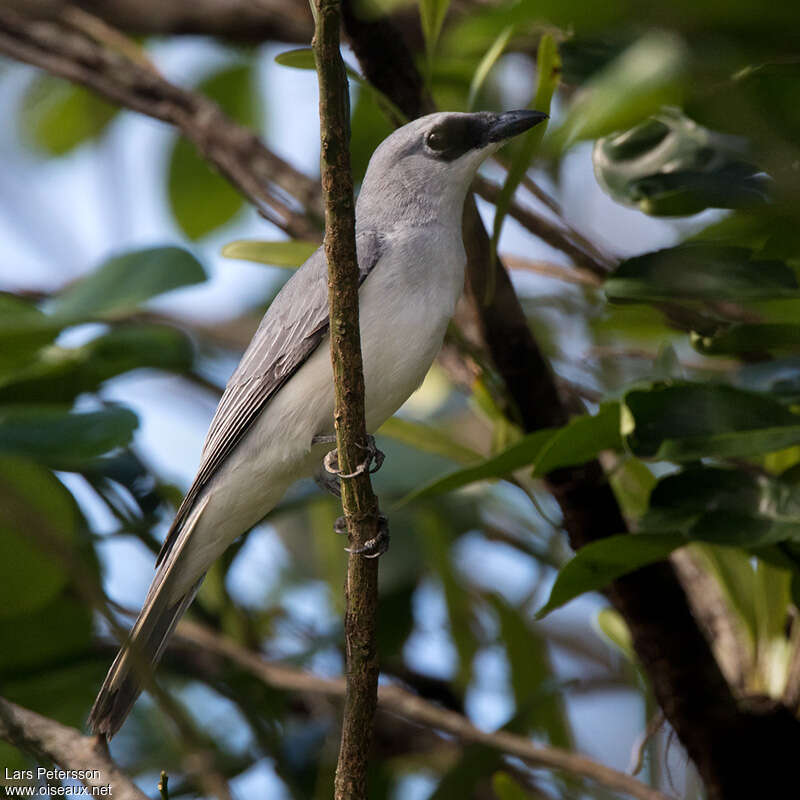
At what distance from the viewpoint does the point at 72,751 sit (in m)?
1.79

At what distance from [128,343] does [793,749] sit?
1832 mm

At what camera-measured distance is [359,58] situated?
2391mm

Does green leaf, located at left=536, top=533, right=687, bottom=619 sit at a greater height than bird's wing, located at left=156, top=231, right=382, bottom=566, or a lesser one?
lesser

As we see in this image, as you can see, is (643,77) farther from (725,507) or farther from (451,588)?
(451,588)

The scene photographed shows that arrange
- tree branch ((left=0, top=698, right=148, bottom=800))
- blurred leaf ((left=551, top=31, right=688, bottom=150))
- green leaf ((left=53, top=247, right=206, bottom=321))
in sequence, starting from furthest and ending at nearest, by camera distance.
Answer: green leaf ((left=53, top=247, right=206, bottom=321))
tree branch ((left=0, top=698, right=148, bottom=800))
blurred leaf ((left=551, top=31, right=688, bottom=150))

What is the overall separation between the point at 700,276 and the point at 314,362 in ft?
2.90

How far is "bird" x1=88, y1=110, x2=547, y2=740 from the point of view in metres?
2.26

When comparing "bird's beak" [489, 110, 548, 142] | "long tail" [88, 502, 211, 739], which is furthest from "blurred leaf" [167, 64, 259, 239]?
"long tail" [88, 502, 211, 739]

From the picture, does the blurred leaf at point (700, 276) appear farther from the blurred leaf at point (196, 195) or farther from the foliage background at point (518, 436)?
the blurred leaf at point (196, 195)

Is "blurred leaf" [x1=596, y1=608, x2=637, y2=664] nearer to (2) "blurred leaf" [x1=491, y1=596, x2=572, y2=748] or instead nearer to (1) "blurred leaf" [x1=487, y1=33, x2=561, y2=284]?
(2) "blurred leaf" [x1=491, y1=596, x2=572, y2=748]

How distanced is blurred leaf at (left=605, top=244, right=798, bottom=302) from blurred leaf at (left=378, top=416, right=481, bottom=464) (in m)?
0.74

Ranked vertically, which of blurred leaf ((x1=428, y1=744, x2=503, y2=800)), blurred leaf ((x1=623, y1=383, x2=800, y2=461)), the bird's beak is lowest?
blurred leaf ((x1=428, y1=744, x2=503, y2=800))

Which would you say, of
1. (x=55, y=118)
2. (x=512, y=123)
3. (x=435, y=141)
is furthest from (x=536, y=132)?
(x=55, y=118)

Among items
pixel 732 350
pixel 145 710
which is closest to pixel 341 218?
pixel 732 350
